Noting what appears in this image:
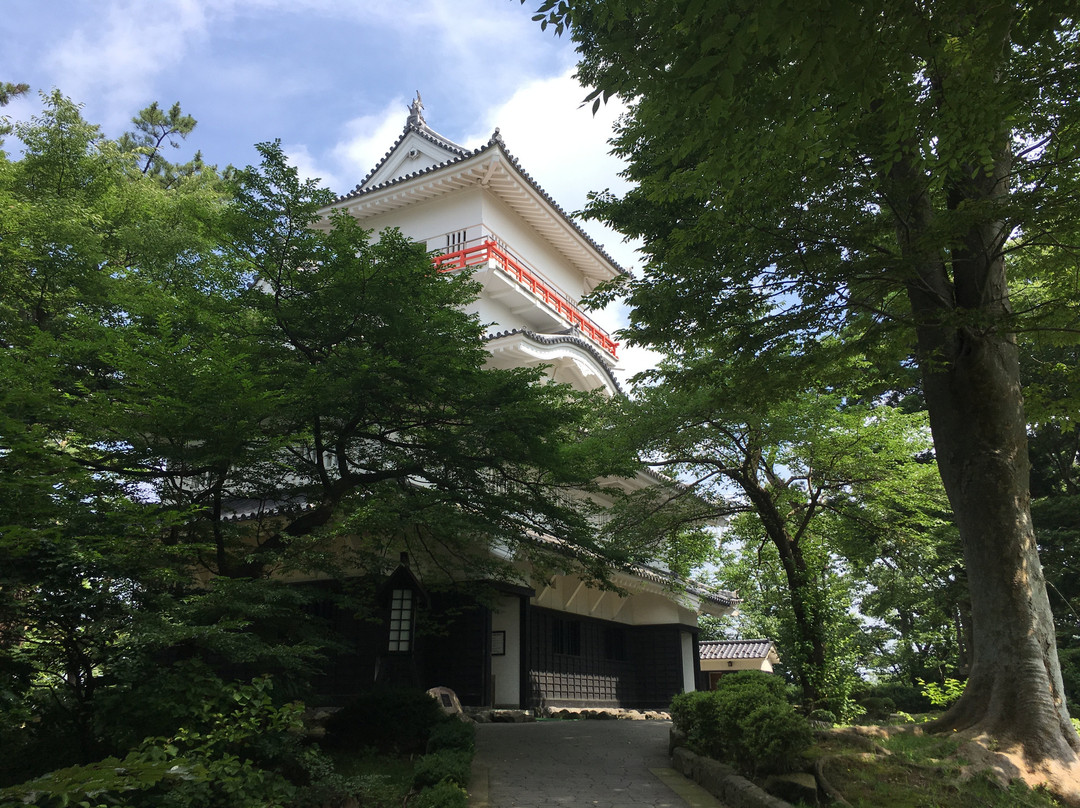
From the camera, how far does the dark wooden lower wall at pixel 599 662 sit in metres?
16.2

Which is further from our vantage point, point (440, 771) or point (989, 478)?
point (989, 478)

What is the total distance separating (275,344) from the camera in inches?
345

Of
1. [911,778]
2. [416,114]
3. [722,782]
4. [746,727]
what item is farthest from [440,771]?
[416,114]

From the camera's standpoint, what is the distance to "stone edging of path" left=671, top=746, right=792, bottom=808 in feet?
20.4

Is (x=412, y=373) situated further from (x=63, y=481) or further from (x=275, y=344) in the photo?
(x=63, y=481)

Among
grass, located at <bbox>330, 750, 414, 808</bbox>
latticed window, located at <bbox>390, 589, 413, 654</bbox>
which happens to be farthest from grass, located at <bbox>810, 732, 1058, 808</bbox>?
latticed window, located at <bbox>390, 589, 413, 654</bbox>

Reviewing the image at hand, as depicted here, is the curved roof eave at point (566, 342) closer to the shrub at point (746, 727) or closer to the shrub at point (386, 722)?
the shrub at point (746, 727)

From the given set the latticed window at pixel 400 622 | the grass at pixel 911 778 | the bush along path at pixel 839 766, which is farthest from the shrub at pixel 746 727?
the latticed window at pixel 400 622

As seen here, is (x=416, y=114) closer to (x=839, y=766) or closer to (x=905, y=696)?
(x=839, y=766)

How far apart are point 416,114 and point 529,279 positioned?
7629 millimetres

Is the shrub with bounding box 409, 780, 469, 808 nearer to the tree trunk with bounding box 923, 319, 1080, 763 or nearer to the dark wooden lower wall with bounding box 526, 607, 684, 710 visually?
the tree trunk with bounding box 923, 319, 1080, 763

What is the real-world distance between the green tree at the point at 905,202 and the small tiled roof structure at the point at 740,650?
84.4 ft

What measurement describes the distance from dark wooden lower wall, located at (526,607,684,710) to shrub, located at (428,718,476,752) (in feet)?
21.7

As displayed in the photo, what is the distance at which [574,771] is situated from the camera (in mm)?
8641
